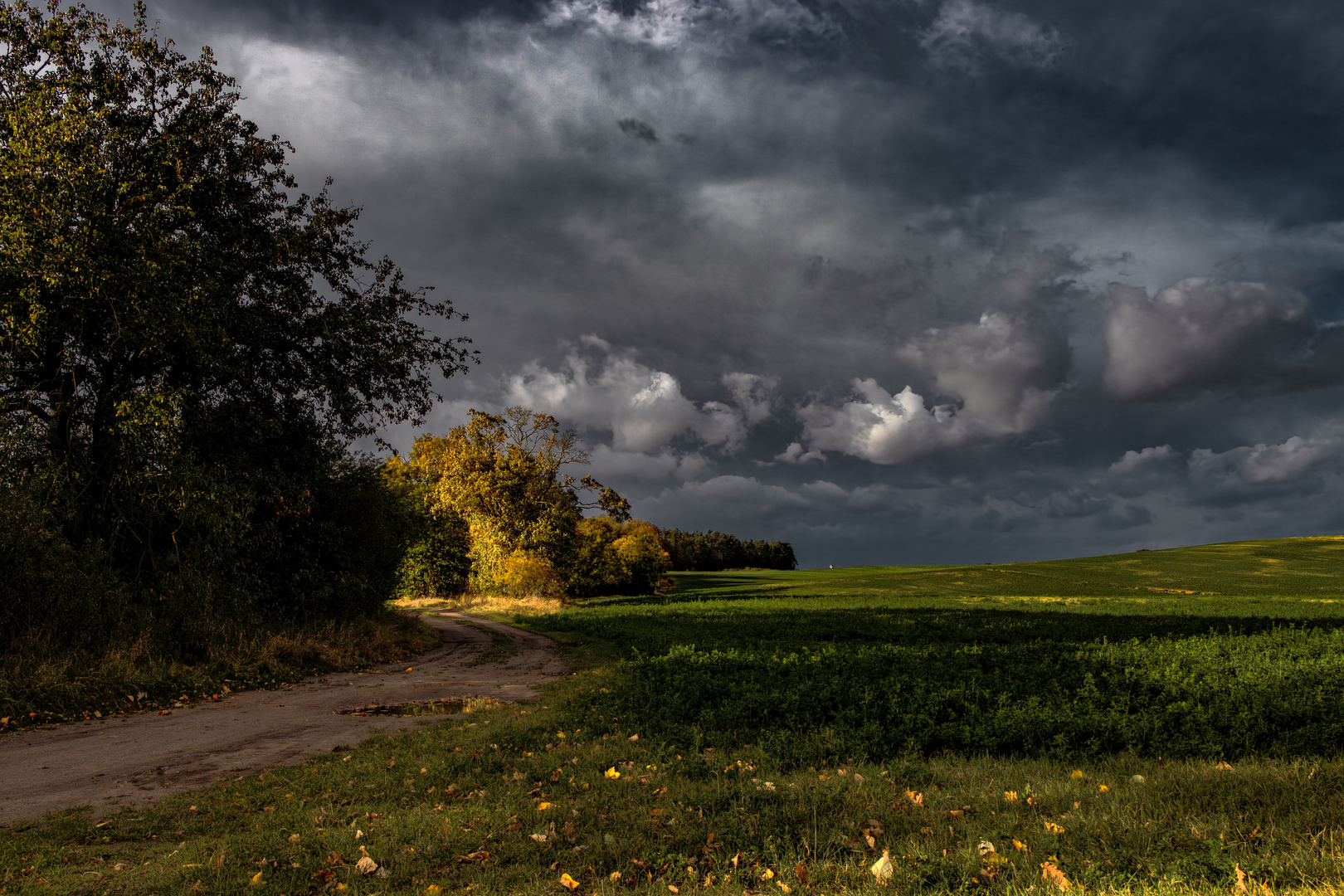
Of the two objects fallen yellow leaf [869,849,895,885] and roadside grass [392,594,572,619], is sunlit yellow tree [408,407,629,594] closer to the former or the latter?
roadside grass [392,594,572,619]

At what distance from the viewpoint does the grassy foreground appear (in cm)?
488

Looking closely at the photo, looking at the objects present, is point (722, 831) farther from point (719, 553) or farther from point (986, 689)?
point (719, 553)

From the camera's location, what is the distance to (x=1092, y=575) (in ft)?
179

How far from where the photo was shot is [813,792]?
616 cm

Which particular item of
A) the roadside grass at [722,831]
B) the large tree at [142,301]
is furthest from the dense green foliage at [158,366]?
the roadside grass at [722,831]

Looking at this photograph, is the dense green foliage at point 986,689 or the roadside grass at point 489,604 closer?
the dense green foliage at point 986,689

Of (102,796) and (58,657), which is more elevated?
(58,657)

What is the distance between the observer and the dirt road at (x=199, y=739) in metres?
7.17

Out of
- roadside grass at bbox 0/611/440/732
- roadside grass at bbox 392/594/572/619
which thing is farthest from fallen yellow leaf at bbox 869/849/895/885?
roadside grass at bbox 392/594/572/619

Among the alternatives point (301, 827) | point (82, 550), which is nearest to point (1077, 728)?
point (301, 827)

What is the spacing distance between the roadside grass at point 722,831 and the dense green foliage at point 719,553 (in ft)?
336

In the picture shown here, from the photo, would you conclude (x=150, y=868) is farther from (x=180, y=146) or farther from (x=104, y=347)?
(x=180, y=146)

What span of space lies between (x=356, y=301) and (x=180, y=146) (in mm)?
5232

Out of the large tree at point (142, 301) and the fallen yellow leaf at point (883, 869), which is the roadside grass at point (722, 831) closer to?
the fallen yellow leaf at point (883, 869)
